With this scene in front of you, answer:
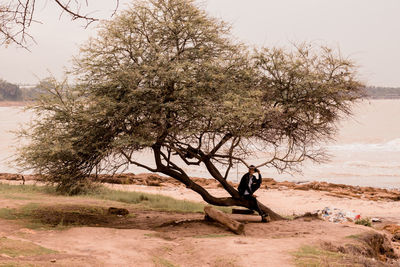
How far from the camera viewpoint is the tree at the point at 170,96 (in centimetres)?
1273

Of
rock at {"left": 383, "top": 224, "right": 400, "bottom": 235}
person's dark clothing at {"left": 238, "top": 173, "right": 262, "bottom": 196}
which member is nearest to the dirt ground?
person's dark clothing at {"left": 238, "top": 173, "right": 262, "bottom": 196}

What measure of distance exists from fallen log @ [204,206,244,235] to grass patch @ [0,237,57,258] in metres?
4.87

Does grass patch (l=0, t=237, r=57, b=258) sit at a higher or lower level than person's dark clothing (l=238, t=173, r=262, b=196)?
lower

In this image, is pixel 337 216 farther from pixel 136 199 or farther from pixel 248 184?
pixel 136 199

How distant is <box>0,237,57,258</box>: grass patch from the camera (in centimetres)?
804

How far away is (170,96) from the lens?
12.7m

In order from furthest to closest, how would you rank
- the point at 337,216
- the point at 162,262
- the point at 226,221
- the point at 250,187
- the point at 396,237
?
1. the point at 337,216
2. the point at 396,237
3. the point at 250,187
4. the point at 226,221
5. the point at 162,262

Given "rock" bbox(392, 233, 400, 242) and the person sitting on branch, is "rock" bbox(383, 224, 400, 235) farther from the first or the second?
the person sitting on branch

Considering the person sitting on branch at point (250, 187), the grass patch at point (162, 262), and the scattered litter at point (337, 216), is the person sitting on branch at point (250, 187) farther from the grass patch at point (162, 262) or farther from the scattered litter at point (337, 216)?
the grass patch at point (162, 262)

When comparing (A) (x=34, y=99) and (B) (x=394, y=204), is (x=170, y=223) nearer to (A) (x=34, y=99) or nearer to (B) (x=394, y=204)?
(A) (x=34, y=99)

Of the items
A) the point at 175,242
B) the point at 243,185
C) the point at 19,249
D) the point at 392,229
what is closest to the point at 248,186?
the point at 243,185

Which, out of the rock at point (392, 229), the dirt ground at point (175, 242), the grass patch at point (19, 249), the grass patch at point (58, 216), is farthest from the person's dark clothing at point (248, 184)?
the grass patch at point (19, 249)

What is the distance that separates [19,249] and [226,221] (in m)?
5.55

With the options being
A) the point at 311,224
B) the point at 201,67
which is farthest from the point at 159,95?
the point at 311,224
